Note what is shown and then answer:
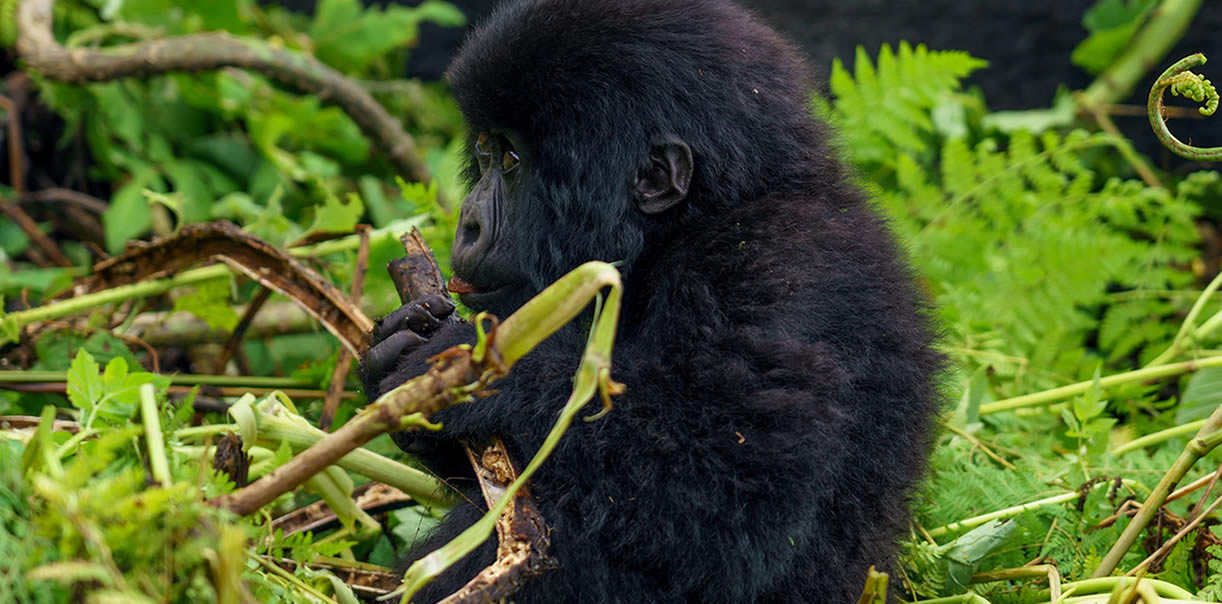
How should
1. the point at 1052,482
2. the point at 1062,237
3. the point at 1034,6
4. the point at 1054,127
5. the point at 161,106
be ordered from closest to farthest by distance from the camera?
1. the point at 1052,482
2. the point at 1062,237
3. the point at 161,106
4. the point at 1054,127
5. the point at 1034,6

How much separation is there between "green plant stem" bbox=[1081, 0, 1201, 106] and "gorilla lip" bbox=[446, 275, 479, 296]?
314cm

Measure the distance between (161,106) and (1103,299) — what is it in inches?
130

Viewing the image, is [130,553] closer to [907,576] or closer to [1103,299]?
[907,576]

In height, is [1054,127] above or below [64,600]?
above

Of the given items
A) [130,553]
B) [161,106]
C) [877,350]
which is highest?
[877,350]

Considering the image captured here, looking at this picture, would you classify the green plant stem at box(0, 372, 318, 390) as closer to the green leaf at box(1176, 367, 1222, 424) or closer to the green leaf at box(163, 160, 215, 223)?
the green leaf at box(163, 160, 215, 223)

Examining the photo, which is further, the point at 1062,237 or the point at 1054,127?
the point at 1054,127

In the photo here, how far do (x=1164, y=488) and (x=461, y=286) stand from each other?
134cm

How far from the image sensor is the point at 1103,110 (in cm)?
434

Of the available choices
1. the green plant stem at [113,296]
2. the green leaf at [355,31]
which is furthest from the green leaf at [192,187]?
the green plant stem at [113,296]

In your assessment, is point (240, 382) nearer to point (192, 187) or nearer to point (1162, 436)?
point (192, 187)

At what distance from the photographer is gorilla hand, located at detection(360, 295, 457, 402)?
193cm

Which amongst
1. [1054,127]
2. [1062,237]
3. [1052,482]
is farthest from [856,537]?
[1054,127]

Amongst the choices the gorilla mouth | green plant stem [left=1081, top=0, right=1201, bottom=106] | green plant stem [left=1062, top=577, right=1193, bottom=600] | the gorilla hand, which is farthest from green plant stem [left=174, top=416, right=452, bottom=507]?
green plant stem [left=1081, top=0, right=1201, bottom=106]
